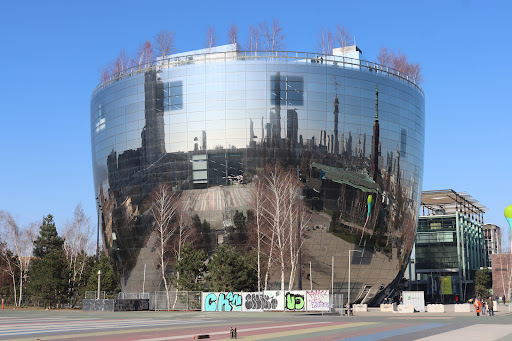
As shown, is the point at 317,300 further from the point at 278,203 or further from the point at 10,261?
the point at 10,261

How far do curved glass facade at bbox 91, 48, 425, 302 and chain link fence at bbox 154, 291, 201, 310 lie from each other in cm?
1048

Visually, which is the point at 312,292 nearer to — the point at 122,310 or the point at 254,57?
the point at 122,310

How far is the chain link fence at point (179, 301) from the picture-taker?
6125 centimetres

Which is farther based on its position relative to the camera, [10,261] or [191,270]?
[10,261]

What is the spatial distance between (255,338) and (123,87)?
215 feet

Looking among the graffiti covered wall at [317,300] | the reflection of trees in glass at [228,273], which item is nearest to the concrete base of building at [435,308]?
the graffiti covered wall at [317,300]

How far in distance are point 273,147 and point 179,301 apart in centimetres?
2209

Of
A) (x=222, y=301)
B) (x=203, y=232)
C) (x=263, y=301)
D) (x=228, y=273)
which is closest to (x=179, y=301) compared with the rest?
(x=228, y=273)

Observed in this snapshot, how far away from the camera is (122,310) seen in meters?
59.1

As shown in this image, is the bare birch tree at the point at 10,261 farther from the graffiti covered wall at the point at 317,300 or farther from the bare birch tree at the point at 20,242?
the graffiti covered wall at the point at 317,300

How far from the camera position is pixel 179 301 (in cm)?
6494

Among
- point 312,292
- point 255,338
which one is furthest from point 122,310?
point 255,338

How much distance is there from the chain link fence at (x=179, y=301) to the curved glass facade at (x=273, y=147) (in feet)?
34.4

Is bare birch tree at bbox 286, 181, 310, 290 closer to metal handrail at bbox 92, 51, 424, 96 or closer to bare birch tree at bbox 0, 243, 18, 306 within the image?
metal handrail at bbox 92, 51, 424, 96
